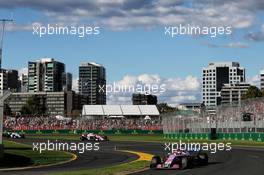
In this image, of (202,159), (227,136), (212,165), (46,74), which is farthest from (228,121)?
(46,74)

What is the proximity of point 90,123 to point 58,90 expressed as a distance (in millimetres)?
82891

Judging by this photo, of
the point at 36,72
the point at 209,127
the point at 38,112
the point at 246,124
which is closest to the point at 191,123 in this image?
the point at 209,127

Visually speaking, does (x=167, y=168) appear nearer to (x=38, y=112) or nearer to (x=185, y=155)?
(x=185, y=155)

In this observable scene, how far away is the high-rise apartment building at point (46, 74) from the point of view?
457 feet

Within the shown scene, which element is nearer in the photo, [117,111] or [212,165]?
[212,165]

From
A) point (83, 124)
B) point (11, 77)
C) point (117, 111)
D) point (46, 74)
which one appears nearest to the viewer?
point (83, 124)

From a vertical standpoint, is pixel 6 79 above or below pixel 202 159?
above

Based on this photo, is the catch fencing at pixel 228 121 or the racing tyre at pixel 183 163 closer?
the racing tyre at pixel 183 163

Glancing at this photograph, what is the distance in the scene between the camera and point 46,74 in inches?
6122

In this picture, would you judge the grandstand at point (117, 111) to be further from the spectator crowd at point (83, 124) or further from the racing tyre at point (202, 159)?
the racing tyre at point (202, 159)

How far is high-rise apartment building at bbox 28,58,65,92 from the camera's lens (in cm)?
13923

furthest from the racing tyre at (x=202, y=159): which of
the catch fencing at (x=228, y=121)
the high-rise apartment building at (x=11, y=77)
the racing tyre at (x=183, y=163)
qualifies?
the high-rise apartment building at (x=11, y=77)

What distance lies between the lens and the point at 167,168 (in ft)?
86.8

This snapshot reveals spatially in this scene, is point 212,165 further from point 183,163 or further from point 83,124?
point 83,124
